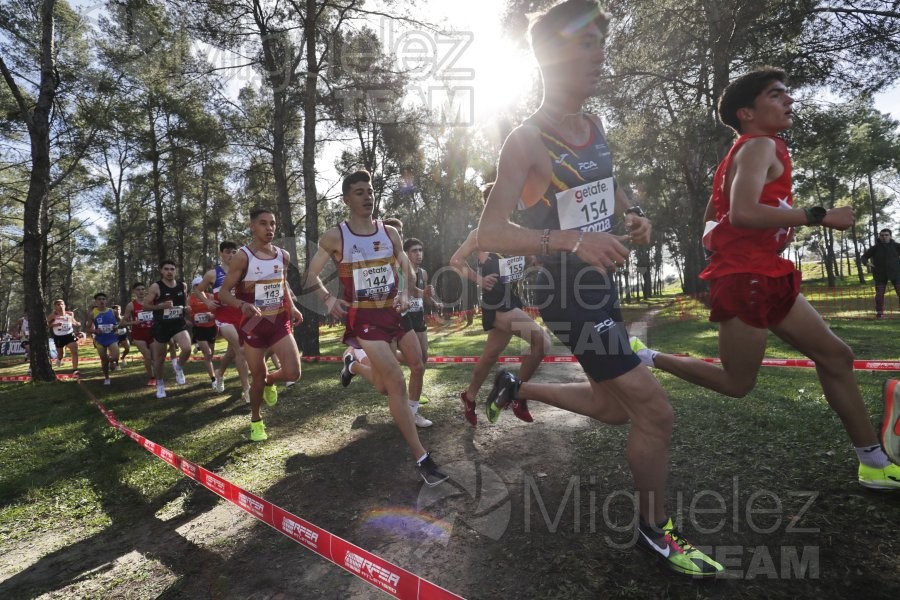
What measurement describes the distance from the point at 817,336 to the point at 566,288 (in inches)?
64.3

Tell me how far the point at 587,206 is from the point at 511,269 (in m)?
2.94

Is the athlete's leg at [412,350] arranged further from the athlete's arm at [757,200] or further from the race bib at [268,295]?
the athlete's arm at [757,200]

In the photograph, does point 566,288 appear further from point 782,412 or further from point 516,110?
point 516,110

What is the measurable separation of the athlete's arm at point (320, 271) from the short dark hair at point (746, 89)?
325 cm

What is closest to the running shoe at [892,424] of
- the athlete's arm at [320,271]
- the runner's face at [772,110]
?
the runner's face at [772,110]

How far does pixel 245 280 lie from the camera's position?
5.41 m

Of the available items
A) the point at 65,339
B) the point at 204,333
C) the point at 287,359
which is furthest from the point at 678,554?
the point at 65,339

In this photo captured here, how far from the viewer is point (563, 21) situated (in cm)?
217

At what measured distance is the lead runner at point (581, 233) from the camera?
211 centimetres

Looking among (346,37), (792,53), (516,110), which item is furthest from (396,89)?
(792,53)

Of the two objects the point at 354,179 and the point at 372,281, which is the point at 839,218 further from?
the point at 354,179

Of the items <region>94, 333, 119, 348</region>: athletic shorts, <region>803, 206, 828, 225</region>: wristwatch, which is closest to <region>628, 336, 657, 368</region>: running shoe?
<region>803, 206, 828, 225</region>: wristwatch

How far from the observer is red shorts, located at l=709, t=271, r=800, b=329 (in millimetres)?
2537

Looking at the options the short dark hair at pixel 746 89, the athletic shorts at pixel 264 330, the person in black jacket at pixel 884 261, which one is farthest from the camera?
the person in black jacket at pixel 884 261
